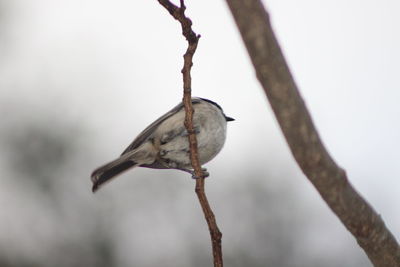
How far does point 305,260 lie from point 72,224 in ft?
11.0

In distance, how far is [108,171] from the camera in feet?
13.9

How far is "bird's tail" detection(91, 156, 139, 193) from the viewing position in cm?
405

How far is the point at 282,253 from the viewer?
345 inches

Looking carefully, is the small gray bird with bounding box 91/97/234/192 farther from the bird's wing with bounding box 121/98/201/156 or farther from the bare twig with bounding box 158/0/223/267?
the bare twig with bounding box 158/0/223/267

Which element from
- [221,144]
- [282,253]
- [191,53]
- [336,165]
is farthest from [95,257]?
[336,165]

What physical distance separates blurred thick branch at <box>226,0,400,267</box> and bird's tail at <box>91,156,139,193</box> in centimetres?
192

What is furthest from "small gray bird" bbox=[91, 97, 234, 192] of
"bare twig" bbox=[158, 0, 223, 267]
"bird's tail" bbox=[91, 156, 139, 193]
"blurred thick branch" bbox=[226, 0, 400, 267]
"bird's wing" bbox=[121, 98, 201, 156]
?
"blurred thick branch" bbox=[226, 0, 400, 267]

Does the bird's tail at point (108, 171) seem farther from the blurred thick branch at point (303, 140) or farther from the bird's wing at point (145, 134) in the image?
the blurred thick branch at point (303, 140)

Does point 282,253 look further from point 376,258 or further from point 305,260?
Answer: point 376,258

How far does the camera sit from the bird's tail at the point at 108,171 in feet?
13.3

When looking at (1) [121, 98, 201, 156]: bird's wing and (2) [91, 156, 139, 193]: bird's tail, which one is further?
(1) [121, 98, 201, 156]: bird's wing

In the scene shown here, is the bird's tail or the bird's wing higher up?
the bird's wing

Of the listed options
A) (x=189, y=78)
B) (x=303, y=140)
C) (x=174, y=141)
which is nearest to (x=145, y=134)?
(x=174, y=141)

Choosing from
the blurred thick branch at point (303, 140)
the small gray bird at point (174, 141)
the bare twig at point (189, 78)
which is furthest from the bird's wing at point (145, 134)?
the blurred thick branch at point (303, 140)
